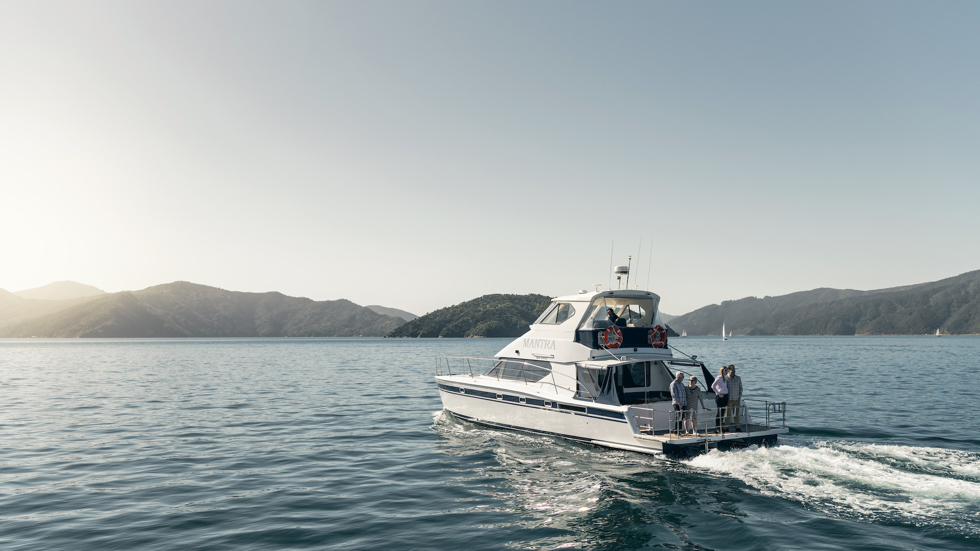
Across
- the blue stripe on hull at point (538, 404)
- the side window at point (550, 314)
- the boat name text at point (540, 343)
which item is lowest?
the blue stripe on hull at point (538, 404)

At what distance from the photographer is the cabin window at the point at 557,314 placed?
55.4ft

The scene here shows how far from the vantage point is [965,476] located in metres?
11.1

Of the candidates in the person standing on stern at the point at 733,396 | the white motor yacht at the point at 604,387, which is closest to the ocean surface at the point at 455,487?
the white motor yacht at the point at 604,387

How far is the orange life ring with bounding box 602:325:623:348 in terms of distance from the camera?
15695 mm

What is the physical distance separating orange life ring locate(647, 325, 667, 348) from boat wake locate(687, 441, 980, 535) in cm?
408

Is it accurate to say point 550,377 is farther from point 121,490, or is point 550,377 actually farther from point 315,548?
point 121,490

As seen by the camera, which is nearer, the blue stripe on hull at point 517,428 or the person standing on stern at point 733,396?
the person standing on stern at point 733,396

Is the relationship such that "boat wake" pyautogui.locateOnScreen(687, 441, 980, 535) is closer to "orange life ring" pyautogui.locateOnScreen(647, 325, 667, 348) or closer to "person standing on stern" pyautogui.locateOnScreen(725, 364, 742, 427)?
"person standing on stern" pyautogui.locateOnScreen(725, 364, 742, 427)

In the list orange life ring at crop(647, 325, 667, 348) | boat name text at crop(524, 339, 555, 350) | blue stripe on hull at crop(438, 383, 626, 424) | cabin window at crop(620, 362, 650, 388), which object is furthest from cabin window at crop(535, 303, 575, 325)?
blue stripe on hull at crop(438, 383, 626, 424)

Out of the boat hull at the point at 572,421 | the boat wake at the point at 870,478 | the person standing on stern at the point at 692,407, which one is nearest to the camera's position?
the boat wake at the point at 870,478

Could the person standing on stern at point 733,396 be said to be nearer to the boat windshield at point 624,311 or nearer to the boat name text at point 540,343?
the boat windshield at point 624,311

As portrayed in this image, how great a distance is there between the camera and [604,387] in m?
15.0

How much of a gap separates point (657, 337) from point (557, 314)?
3.19 meters

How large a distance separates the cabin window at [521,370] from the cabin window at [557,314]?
1.38 meters
